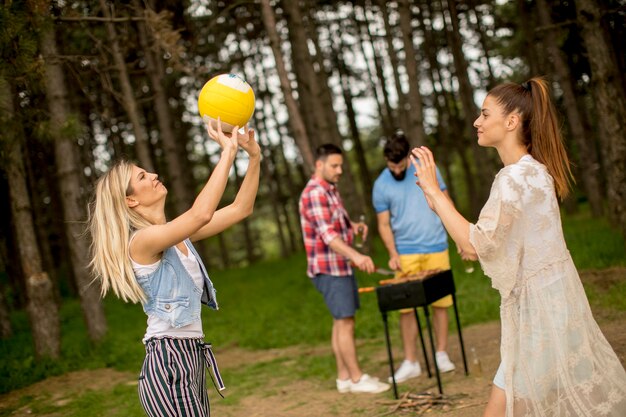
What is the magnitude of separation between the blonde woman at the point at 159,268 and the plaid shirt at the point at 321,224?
2.90 meters

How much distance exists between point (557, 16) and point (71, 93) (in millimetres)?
11508

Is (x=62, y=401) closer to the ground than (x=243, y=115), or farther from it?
closer to the ground

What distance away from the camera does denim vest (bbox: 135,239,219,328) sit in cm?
343

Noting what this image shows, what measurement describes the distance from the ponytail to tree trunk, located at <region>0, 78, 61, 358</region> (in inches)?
266

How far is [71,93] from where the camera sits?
17203 millimetres

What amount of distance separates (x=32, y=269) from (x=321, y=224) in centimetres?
449

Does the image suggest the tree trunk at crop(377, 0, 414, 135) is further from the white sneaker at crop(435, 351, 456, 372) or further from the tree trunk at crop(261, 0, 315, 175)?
the white sneaker at crop(435, 351, 456, 372)

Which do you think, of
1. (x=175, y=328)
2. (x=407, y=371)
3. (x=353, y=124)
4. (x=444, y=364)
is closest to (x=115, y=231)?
(x=175, y=328)

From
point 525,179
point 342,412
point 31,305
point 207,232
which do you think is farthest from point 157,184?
point 31,305

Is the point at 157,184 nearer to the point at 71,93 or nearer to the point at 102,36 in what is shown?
the point at 102,36

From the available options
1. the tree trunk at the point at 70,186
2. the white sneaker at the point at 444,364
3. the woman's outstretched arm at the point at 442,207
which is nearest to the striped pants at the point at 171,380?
the woman's outstretched arm at the point at 442,207

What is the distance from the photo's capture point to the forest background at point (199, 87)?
8.37 m

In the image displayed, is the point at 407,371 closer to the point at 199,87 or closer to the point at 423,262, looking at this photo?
the point at 423,262

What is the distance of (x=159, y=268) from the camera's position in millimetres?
3438
